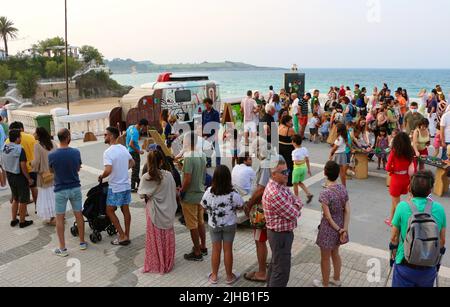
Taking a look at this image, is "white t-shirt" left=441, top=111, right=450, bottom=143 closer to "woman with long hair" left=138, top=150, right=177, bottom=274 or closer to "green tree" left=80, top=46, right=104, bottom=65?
"woman with long hair" left=138, top=150, right=177, bottom=274

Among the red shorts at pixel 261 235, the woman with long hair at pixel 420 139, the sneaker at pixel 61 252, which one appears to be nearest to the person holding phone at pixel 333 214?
the red shorts at pixel 261 235

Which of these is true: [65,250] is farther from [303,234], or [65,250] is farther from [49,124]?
[49,124]

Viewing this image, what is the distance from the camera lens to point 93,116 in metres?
14.8

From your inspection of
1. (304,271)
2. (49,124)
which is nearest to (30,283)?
(304,271)

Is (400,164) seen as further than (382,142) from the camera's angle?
No

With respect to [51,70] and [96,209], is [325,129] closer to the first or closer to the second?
[96,209]

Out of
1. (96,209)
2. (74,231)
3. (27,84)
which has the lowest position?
(74,231)

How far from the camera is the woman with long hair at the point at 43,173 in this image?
624 centimetres

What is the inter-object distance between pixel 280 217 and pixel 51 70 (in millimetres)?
71952

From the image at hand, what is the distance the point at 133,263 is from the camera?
5434mm

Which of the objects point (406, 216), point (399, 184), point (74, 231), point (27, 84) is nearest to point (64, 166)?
point (74, 231)

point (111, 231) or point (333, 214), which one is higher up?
point (333, 214)
